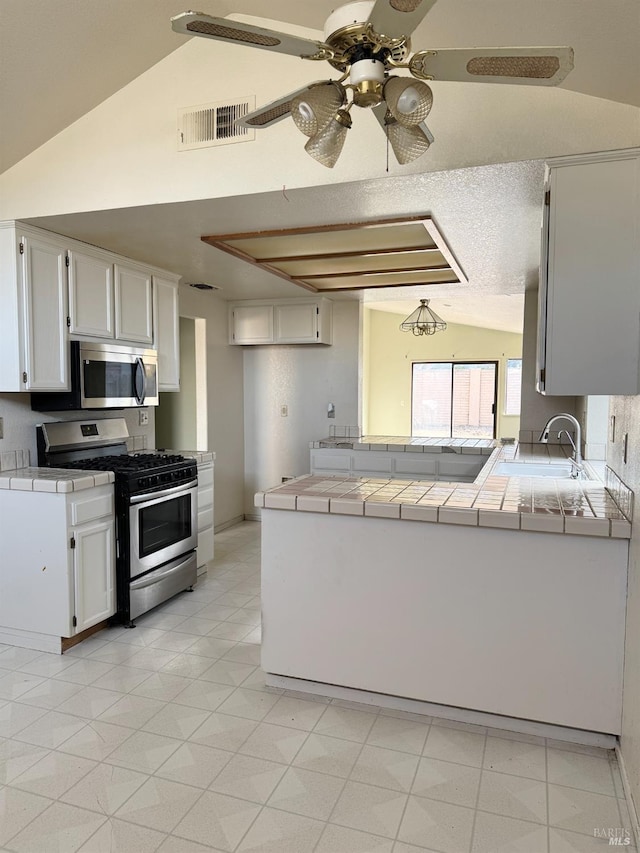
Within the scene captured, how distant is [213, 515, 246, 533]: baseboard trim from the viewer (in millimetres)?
5305

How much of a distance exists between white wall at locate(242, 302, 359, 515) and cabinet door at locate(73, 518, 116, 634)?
2.65 meters

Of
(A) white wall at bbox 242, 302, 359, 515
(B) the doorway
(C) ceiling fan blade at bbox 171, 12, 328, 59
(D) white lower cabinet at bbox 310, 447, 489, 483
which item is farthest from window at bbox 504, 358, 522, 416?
(C) ceiling fan blade at bbox 171, 12, 328, 59

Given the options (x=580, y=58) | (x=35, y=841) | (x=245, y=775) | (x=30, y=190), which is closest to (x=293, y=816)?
(x=245, y=775)

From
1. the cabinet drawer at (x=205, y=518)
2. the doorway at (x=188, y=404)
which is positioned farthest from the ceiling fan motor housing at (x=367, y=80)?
the doorway at (x=188, y=404)

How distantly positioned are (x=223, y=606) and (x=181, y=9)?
307cm

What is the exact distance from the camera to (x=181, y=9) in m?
2.24

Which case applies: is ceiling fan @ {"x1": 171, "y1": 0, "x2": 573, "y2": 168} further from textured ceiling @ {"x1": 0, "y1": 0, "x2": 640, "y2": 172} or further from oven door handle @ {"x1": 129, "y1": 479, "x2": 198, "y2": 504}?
oven door handle @ {"x1": 129, "y1": 479, "x2": 198, "y2": 504}

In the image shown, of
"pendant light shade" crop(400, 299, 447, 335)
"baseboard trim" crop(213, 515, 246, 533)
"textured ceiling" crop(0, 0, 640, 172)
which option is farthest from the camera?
"pendant light shade" crop(400, 299, 447, 335)

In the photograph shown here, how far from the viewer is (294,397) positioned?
5656 millimetres

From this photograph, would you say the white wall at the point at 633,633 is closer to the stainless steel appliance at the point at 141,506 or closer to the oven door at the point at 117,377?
the stainless steel appliance at the point at 141,506

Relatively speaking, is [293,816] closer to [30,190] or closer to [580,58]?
[580,58]

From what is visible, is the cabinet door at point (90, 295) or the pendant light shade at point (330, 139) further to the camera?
the cabinet door at point (90, 295)

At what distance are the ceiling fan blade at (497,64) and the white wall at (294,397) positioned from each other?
403 centimetres

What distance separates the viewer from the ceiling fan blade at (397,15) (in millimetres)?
1082
